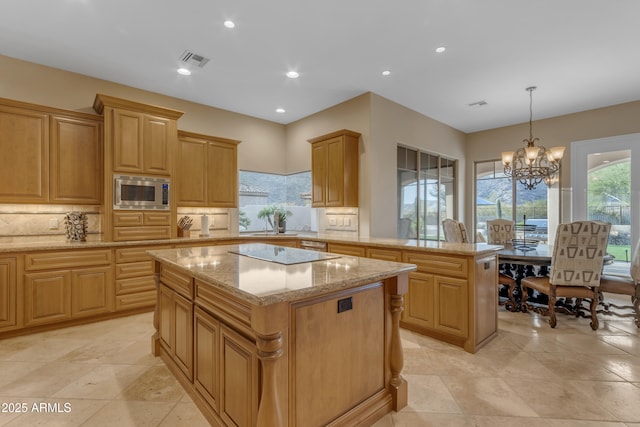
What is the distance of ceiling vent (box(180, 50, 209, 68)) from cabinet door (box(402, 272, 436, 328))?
3.41 m

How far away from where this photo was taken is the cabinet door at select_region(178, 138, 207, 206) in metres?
4.52

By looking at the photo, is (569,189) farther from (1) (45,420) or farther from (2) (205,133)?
(1) (45,420)

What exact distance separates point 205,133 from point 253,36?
228 centimetres

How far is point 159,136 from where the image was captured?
401 centimetres

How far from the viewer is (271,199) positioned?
234 inches

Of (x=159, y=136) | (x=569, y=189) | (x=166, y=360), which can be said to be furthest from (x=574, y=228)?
(x=159, y=136)

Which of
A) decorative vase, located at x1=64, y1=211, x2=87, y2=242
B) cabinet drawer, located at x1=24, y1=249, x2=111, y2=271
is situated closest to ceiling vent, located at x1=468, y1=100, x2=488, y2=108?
cabinet drawer, located at x1=24, y1=249, x2=111, y2=271

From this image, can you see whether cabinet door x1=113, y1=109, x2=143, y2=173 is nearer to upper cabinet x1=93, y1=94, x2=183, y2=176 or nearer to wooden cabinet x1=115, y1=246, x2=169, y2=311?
upper cabinet x1=93, y1=94, x2=183, y2=176

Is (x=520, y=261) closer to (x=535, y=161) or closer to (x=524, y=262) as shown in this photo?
(x=524, y=262)

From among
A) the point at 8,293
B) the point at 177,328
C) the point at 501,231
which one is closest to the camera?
the point at 177,328

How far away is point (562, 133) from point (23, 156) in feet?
26.6

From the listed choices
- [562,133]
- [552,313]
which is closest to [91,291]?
[552,313]

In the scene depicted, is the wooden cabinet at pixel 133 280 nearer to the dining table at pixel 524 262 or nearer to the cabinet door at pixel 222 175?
the cabinet door at pixel 222 175

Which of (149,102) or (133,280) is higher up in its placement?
(149,102)
